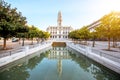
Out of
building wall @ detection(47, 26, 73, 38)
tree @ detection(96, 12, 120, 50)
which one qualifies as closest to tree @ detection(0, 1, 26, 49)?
tree @ detection(96, 12, 120, 50)

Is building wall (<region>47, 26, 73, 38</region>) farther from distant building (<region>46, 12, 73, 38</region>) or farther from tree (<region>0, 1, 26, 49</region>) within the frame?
tree (<region>0, 1, 26, 49</region>)

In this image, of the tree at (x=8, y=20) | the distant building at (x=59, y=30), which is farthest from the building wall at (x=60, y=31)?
the tree at (x=8, y=20)

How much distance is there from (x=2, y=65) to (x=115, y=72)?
9612mm

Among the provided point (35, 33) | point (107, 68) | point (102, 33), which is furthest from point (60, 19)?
point (107, 68)

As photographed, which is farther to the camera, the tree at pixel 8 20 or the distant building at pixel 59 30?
the distant building at pixel 59 30

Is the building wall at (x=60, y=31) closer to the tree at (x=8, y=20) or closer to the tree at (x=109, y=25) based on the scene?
the tree at (x=109, y=25)

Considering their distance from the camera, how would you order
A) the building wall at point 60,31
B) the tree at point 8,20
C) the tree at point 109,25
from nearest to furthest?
the tree at point 8,20
the tree at point 109,25
the building wall at point 60,31

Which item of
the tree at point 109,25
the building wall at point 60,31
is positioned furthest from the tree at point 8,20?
the building wall at point 60,31

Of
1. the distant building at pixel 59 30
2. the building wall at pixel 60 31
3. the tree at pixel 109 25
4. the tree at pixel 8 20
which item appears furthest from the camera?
the building wall at pixel 60 31

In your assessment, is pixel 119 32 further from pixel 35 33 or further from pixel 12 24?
pixel 35 33

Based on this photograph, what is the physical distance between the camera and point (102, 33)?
2695cm

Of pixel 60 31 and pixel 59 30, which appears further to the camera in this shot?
pixel 59 30

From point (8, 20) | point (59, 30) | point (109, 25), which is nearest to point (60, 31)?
point (59, 30)

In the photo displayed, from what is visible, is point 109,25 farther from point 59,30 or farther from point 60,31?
point 59,30
